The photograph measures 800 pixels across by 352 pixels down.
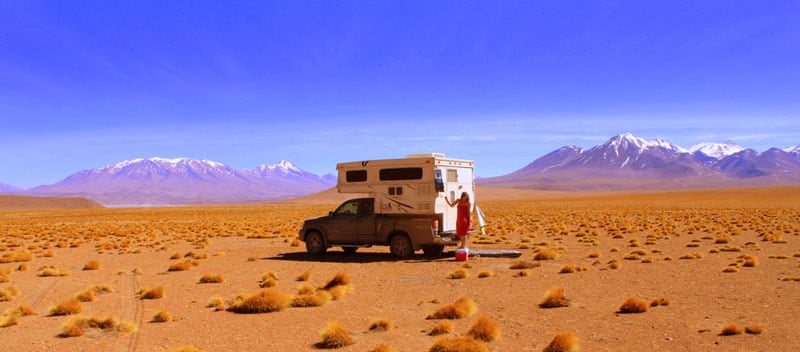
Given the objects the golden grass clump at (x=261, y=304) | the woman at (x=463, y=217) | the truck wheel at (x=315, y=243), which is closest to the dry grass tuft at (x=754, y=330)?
the golden grass clump at (x=261, y=304)

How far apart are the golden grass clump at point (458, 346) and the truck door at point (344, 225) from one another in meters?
12.6

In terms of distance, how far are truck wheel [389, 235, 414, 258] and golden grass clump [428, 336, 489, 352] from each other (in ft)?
38.2

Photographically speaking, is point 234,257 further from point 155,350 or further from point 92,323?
point 155,350

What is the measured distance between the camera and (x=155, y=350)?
8.96 m

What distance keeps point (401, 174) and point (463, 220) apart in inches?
94.2

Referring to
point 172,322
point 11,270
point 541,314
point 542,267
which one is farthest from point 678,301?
point 11,270

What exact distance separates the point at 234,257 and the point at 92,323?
1229 centimetres

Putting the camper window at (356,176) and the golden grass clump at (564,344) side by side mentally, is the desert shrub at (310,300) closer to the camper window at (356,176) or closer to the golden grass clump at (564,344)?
the golden grass clump at (564,344)

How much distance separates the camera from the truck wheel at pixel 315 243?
21539mm

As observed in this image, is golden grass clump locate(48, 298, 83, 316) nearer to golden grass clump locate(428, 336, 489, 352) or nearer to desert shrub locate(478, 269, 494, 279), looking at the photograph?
golden grass clump locate(428, 336, 489, 352)

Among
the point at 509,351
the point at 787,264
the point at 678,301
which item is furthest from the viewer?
the point at 787,264

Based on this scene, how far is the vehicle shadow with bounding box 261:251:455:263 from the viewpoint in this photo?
2007 cm

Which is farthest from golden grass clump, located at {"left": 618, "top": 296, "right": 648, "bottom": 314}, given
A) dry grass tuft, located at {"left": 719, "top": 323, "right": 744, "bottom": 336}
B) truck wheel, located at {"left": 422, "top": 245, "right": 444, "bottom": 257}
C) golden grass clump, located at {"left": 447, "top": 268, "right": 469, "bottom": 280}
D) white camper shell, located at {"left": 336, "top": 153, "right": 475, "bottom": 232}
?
truck wheel, located at {"left": 422, "top": 245, "right": 444, "bottom": 257}

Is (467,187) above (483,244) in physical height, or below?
above
